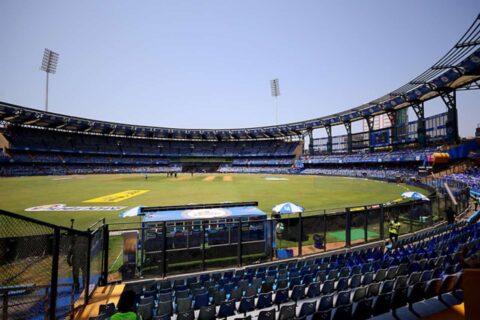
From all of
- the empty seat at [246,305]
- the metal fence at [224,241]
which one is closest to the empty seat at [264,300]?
the empty seat at [246,305]

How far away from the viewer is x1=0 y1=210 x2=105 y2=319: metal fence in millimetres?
4801

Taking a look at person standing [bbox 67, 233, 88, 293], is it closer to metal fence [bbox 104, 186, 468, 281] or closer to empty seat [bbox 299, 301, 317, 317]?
metal fence [bbox 104, 186, 468, 281]

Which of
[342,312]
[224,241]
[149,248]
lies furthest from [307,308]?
[149,248]

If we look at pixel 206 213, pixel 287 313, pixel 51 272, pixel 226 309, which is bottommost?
pixel 226 309

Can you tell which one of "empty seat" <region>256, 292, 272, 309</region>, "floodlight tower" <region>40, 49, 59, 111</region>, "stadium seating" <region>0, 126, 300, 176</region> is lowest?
"empty seat" <region>256, 292, 272, 309</region>

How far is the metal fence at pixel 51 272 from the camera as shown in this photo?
4801 mm

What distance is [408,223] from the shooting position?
50.4 feet

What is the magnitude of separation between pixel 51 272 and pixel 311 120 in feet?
289

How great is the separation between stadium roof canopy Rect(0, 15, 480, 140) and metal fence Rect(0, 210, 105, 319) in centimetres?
4421

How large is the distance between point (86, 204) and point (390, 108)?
70287 millimetres

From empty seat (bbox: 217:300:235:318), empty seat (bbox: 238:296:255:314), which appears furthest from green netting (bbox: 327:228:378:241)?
empty seat (bbox: 217:300:235:318)

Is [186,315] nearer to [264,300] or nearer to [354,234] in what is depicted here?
[264,300]

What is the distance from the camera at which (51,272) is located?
504cm

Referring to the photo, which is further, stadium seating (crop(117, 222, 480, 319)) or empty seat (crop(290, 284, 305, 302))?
empty seat (crop(290, 284, 305, 302))
